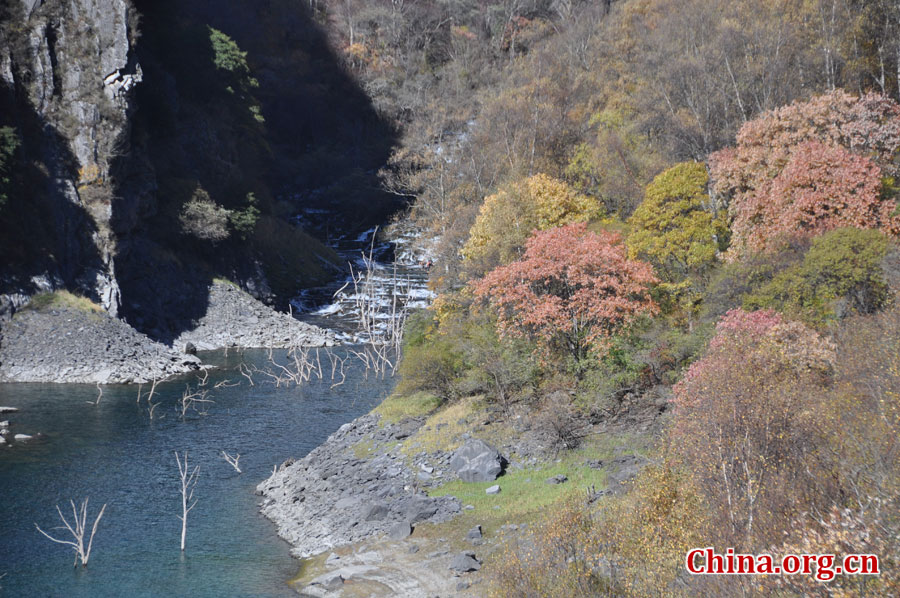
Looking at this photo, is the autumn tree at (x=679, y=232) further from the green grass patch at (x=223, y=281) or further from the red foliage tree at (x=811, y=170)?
the green grass patch at (x=223, y=281)

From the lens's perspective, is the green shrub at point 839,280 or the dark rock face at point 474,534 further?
the green shrub at point 839,280

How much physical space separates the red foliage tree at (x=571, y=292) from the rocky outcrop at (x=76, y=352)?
33.5 metres

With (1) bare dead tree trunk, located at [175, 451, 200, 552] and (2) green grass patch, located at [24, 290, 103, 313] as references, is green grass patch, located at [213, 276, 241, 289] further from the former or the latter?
(1) bare dead tree trunk, located at [175, 451, 200, 552]

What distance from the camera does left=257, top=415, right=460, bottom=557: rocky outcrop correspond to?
2420 centimetres

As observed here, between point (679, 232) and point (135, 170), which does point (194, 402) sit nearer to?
point (135, 170)

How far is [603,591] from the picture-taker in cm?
1435

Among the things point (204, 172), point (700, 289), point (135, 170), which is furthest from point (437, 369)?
point (204, 172)

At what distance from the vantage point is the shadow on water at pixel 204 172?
6431 cm

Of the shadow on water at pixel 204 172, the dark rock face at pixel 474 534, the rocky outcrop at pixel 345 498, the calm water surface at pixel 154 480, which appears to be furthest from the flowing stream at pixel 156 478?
the shadow on water at pixel 204 172

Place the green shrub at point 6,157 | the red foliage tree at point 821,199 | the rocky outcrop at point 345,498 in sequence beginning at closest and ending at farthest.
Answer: the rocky outcrop at point 345,498
the red foliage tree at point 821,199
the green shrub at point 6,157

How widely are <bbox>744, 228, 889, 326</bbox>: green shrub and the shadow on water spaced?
53.4 meters

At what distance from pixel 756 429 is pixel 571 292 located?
13.7 meters

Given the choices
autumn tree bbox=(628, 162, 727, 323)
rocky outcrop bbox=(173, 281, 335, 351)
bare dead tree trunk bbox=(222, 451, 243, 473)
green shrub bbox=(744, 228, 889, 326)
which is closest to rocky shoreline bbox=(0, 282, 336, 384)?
rocky outcrop bbox=(173, 281, 335, 351)

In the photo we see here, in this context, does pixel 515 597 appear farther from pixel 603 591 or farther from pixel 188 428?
pixel 188 428
